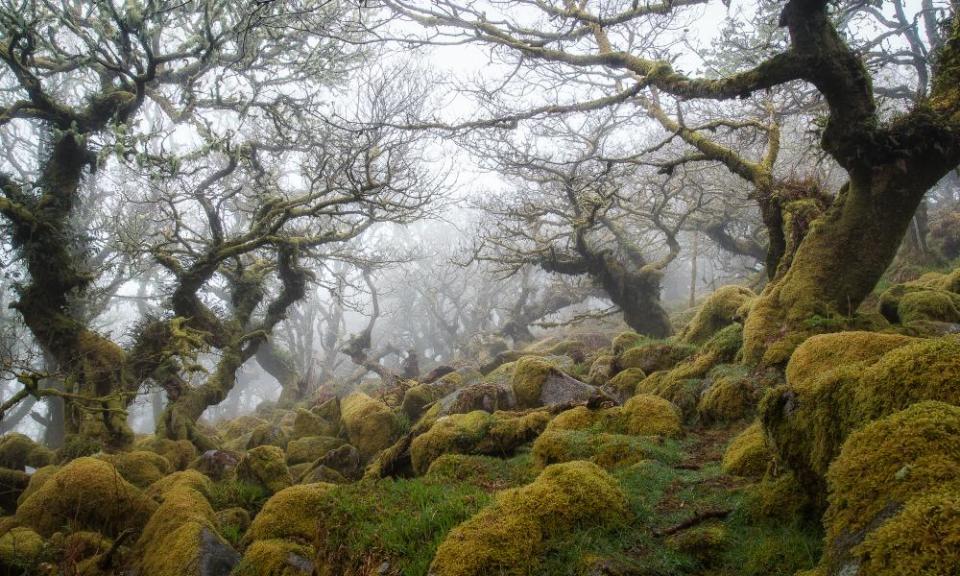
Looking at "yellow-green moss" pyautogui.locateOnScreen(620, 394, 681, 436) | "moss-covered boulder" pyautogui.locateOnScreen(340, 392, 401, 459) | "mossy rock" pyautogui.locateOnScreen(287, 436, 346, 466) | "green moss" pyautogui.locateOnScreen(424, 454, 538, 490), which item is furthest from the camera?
"mossy rock" pyautogui.locateOnScreen(287, 436, 346, 466)

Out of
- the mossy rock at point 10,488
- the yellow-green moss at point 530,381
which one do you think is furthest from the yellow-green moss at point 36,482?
the yellow-green moss at point 530,381

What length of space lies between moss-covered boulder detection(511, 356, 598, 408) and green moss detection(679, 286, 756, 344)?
3788 millimetres

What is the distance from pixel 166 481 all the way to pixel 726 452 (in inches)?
293

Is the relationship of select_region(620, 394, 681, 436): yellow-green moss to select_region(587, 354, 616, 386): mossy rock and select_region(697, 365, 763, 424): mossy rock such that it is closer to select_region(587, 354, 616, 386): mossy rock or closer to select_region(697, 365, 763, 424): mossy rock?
select_region(697, 365, 763, 424): mossy rock

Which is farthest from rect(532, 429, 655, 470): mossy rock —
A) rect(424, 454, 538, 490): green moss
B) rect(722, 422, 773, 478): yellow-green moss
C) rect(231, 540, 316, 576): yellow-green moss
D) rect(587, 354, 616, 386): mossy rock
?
rect(587, 354, 616, 386): mossy rock

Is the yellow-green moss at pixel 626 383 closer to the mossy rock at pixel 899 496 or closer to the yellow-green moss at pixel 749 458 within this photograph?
the yellow-green moss at pixel 749 458

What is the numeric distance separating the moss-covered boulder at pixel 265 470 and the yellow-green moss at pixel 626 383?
5.65 meters

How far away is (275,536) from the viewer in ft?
16.5

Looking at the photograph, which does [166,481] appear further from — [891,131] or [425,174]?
[891,131]

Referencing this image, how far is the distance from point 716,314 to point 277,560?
10.1m

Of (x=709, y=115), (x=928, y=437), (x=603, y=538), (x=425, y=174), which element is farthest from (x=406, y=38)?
(x=709, y=115)

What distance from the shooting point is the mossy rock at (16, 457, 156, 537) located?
19.7 feet

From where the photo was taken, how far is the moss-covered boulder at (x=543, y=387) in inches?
336

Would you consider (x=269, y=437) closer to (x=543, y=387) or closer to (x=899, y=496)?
(x=543, y=387)
